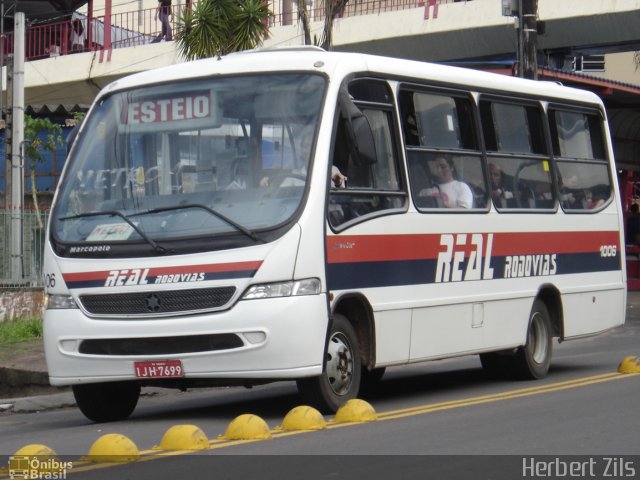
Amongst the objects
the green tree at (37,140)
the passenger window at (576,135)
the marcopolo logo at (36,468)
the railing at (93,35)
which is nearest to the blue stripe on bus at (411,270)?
the passenger window at (576,135)

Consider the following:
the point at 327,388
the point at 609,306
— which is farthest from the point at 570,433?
the point at 609,306

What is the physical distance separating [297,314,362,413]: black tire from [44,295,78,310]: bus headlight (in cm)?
184

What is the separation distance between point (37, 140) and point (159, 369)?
16.3 m

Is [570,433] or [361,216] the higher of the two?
[361,216]

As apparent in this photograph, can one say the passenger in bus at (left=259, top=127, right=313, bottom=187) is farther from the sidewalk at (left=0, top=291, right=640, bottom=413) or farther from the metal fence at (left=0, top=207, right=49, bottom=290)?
the metal fence at (left=0, top=207, right=49, bottom=290)

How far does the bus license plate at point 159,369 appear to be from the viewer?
939 cm

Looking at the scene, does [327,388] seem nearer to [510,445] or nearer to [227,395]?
[510,445]

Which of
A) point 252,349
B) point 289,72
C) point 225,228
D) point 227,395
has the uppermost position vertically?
point 289,72

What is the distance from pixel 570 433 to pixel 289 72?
3521 millimetres

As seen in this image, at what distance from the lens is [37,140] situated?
24.9 meters

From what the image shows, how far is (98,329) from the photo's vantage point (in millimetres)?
9633

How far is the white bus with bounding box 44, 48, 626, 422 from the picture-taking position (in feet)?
30.6

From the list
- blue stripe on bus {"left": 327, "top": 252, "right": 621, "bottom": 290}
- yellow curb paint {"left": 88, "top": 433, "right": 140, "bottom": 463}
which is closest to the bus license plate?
blue stripe on bus {"left": 327, "top": 252, "right": 621, "bottom": 290}

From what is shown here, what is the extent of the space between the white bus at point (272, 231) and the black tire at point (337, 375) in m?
0.02
